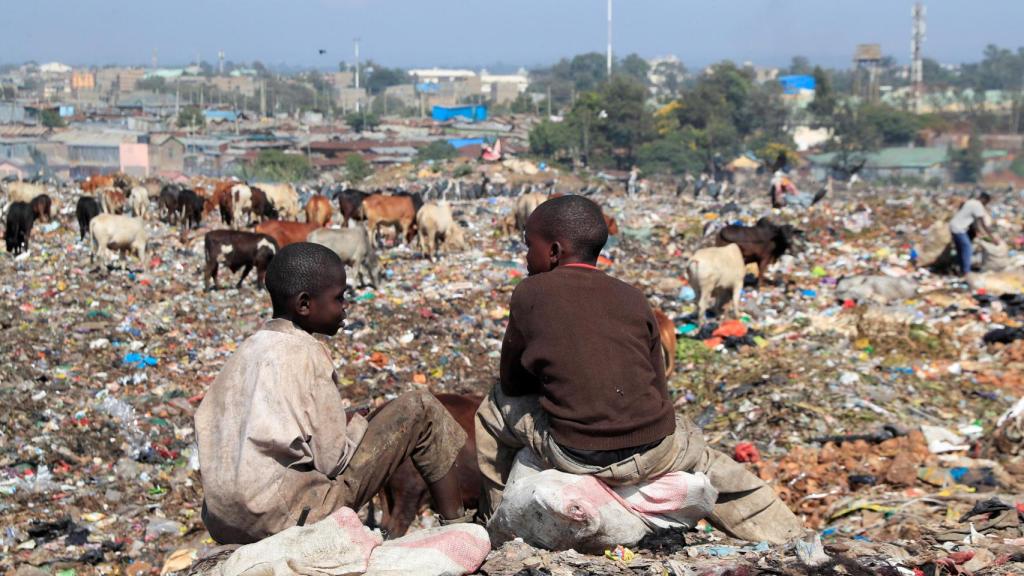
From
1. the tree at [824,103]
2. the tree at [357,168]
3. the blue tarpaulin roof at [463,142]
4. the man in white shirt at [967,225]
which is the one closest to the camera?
the man in white shirt at [967,225]

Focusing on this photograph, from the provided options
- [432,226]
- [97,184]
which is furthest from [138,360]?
[97,184]

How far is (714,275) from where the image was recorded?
10.5m

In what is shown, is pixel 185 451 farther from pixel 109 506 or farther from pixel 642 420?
pixel 642 420

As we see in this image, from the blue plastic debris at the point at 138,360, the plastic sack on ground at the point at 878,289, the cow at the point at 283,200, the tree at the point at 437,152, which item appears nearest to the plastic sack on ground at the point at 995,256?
the plastic sack on ground at the point at 878,289

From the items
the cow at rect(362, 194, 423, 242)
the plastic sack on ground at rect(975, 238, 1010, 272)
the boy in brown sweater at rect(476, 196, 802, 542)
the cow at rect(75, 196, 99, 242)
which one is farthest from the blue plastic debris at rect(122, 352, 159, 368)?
the cow at rect(75, 196, 99, 242)

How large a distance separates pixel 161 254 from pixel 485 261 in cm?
476

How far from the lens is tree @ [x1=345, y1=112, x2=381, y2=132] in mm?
82588

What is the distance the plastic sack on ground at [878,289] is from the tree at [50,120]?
6725 cm

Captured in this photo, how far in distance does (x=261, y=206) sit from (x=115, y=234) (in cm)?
741

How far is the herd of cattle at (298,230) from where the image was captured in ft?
36.2

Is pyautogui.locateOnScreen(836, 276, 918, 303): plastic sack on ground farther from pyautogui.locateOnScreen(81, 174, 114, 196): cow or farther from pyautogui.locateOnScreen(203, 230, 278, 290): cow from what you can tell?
pyautogui.locateOnScreen(81, 174, 114, 196): cow

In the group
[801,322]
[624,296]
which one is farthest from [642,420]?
[801,322]

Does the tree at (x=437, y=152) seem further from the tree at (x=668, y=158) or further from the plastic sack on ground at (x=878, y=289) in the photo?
the plastic sack on ground at (x=878, y=289)

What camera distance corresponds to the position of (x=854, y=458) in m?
6.27
